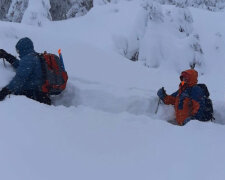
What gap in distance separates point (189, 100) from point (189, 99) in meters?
0.02

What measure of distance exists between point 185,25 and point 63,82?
8.77 metres

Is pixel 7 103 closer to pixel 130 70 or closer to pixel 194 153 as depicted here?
pixel 194 153

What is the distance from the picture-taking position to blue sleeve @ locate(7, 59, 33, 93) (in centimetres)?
527

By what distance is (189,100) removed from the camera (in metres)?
5.77

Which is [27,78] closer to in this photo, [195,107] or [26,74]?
[26,74]

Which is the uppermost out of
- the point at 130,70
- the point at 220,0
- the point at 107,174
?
the point at 107,174

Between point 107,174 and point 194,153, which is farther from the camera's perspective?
point 194,153

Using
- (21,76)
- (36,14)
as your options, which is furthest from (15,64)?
(36,14)

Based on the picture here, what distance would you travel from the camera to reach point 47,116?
479 cm

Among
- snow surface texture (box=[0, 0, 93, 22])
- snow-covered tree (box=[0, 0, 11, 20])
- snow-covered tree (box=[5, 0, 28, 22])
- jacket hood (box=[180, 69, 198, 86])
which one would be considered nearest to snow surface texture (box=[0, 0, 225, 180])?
jacket hood (box=[180, 69, 198, 86])

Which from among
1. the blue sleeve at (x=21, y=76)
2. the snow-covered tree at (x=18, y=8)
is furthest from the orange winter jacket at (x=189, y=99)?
the snow-covered tree at (x=18, y=8)

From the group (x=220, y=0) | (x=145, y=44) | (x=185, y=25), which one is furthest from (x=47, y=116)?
(x=220, y=0)

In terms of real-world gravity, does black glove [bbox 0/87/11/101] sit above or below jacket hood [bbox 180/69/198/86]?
below

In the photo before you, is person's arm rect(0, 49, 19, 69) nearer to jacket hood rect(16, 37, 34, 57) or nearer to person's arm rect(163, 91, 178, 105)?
jacket hood rect(16, 37, 34, 57)
